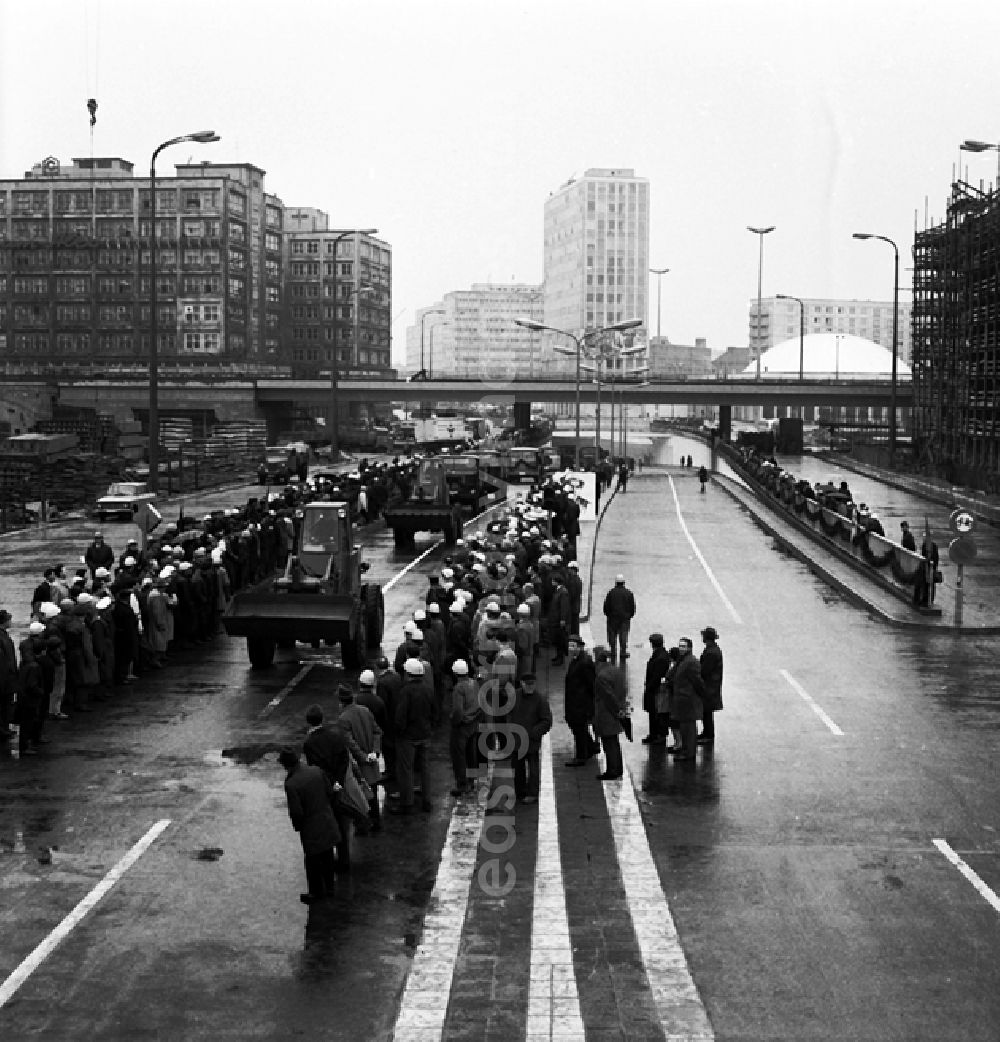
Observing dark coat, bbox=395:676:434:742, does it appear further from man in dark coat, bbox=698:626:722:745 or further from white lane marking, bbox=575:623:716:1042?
man in dark coat, bbox=698:626:722:745

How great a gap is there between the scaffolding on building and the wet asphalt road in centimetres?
4635

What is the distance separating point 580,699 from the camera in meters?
16.8

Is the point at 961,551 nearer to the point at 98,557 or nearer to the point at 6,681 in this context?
the point at 98,557

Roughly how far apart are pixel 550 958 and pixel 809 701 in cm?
1103

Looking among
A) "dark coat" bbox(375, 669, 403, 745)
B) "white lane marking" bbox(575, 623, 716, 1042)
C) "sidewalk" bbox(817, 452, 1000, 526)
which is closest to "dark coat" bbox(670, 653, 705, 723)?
"white lane marking" bbox(575, 623, 716, 1042)

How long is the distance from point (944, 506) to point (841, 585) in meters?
27.3

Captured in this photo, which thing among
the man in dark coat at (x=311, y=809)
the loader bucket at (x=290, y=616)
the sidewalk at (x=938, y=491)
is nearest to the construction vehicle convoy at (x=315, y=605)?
the loader bucket at (x=290, y=616)

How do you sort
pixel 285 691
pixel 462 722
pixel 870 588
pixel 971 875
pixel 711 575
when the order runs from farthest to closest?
pixel 711 575 < pixel 870 588 < pixel 285 691 < pixel 462 722 < pixel 971 875

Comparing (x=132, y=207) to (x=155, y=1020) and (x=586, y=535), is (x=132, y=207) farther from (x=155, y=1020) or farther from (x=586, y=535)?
(x=155, y=1020)

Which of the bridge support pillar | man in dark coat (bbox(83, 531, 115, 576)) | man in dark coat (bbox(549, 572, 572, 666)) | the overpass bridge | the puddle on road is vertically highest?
the overpass bridge

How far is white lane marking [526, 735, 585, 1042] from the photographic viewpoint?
990cm

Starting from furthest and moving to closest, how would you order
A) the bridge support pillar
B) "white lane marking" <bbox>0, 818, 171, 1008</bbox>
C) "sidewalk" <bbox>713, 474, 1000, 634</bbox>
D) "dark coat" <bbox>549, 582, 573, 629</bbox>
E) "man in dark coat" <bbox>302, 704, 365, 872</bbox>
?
the bridge support pillar, "sidewalk" <bbox>713, 474, 1000, 634</bbox>, "dark coat" <bbox>549, 582, 573, 629</bbox>, "man in dark coat" <bbox>302, 704, 365, 872</bbox>, "white lane marking" <bbox>0, 818, 171, 1008</bbox>

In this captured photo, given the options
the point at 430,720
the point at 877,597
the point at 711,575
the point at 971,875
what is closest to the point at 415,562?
the point at 711,575

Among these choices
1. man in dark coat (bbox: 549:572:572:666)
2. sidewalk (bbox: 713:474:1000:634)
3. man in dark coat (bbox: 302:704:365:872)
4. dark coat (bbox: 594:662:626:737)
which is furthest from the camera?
sidewalk (bbox: 713:474:1000:634)
